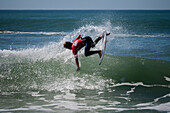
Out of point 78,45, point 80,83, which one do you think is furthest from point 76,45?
point 80,83

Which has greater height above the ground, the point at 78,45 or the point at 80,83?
the point at 78,45

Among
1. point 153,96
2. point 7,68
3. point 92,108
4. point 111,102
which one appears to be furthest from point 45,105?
point 7,68

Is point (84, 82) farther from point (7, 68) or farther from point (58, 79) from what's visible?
point (7, 68)

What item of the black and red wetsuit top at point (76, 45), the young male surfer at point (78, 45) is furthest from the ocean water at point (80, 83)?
the black and red wetsuit top at point (76, 45)

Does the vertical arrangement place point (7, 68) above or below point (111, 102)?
above

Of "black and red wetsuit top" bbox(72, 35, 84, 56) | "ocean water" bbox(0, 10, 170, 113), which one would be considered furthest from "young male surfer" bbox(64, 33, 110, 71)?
"ocean water" bbox(0, 10, 170, 113)

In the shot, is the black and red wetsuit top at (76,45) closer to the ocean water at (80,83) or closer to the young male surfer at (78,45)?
the young male surfer at (78,45)

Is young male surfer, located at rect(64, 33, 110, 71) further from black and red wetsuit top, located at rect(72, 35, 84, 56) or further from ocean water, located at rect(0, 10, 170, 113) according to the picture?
ocean water, located at rect(0, 10, 170, 113)

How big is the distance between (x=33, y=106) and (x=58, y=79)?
234cm

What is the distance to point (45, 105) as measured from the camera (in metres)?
6.41

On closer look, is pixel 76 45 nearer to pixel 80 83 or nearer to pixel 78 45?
pixel 78 45

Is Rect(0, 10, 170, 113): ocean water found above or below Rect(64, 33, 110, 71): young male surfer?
below

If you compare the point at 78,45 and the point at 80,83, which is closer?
the point at 78,45

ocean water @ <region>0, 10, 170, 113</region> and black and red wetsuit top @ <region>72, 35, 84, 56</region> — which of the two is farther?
black and red wetsuit top @ <region>72, 35, 84, 56</region>
